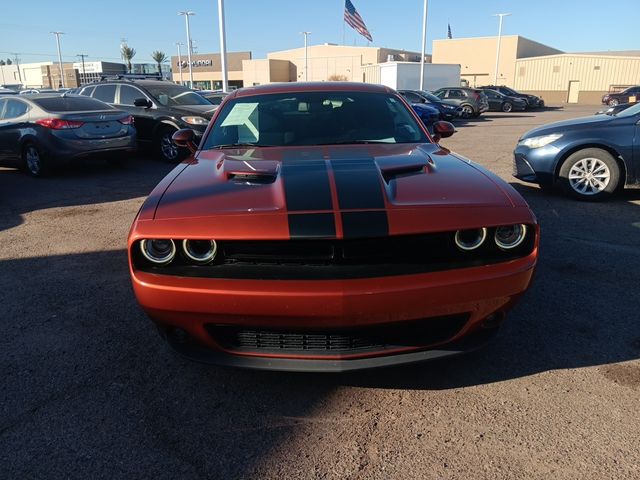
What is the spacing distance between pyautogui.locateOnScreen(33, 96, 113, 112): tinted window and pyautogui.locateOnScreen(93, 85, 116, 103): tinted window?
2.16 m

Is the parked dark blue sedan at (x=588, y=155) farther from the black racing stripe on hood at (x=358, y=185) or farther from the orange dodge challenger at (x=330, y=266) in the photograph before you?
the black racing stripe on hood at (x=358, y=185)

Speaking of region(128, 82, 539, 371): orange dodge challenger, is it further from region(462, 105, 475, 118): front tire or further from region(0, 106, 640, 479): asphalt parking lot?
region(462, 105, 475, 118): front tire

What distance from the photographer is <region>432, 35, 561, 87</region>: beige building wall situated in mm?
59281

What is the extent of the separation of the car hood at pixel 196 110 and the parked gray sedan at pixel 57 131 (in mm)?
1324

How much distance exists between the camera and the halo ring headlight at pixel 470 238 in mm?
2338

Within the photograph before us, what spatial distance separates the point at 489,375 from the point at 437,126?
90.7 inches

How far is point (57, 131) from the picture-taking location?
8.38 m

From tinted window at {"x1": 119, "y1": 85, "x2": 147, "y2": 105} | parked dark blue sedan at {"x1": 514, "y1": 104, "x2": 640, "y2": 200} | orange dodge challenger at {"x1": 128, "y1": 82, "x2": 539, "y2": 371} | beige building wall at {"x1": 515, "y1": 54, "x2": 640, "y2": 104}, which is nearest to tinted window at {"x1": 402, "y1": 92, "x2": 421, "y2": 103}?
tinted window at {"x1": 119, "y1": 85, "x2": 147, "y2": 105}

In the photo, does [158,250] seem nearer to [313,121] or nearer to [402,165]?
[402,165]

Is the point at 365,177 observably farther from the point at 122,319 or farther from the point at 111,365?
the point at 122,319

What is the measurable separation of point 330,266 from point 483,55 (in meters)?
66.0

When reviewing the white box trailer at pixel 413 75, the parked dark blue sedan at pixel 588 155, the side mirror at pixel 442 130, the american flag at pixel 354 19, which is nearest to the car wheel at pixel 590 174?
the parked dark blue sedan at pixel 588 155

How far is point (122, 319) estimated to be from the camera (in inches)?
134

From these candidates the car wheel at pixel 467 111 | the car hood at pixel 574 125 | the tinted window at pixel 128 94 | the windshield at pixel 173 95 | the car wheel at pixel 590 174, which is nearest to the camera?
the car wheel at pixel 590 174
